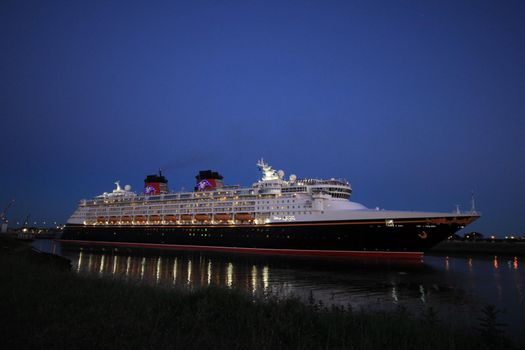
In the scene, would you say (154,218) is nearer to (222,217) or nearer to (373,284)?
(222,217)

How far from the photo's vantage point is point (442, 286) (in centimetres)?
2325

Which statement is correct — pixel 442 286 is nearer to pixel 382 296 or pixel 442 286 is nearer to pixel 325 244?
pixel 382 296

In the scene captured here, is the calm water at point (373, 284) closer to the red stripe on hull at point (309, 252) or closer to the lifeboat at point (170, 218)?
the red stripe on hull at point (309, 252)

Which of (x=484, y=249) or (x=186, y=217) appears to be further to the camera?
(x=484, y=249)

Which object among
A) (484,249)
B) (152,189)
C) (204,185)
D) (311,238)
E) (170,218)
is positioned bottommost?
(484,249)

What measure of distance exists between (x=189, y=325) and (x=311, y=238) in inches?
1467

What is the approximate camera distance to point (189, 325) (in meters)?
8.21

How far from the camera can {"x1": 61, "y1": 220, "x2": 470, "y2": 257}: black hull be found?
130 ft

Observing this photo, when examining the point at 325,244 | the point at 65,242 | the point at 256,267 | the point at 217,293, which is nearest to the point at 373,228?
the point at 325,244

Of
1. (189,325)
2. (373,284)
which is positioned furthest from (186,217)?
(189,325)

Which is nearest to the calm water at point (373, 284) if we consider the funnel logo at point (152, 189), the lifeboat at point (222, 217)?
the lifeboat at point (222, 217)

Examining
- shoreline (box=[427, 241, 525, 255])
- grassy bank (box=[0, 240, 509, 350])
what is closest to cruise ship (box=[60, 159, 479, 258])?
shoreline (box=[427, 241, 525, 255])

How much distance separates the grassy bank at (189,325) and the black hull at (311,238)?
106ft

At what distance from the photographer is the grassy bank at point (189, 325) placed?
6.85 metres
